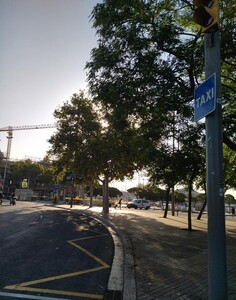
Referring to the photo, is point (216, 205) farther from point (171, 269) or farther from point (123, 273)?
point (171, 269)

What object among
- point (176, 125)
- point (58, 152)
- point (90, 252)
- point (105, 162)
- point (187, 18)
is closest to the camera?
point (90, 252)

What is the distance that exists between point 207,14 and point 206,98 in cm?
106

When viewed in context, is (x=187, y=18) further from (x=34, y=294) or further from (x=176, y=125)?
(x=34, y=294)

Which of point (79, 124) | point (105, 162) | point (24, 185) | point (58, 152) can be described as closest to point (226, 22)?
point (105, 162)

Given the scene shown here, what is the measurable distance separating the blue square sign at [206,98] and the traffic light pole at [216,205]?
0.19 ft

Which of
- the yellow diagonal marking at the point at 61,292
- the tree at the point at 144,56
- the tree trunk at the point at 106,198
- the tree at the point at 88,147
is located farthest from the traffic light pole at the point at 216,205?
the tree trunk at the point at 106,198

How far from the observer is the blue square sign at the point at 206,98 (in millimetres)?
4090

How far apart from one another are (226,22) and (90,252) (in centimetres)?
929

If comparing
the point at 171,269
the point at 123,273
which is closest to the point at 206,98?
the point at 123,273

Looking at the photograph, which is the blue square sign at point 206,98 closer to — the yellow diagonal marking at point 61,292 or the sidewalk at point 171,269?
the sidewalk at point 171,269

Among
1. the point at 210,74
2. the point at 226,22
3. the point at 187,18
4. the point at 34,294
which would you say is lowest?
the point at 34,294

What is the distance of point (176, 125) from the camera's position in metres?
16.9

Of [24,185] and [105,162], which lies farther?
[24,185]

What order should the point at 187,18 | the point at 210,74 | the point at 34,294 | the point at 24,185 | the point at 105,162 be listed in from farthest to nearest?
the point at 24,185 < the point at 105,162 < the point at 187,18 < the point at 34,294 < the point at 210,74
